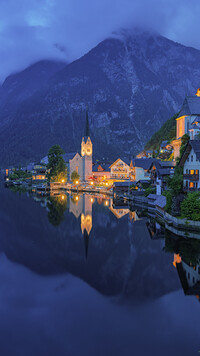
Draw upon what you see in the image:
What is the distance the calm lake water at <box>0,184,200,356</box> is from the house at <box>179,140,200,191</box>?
818cm

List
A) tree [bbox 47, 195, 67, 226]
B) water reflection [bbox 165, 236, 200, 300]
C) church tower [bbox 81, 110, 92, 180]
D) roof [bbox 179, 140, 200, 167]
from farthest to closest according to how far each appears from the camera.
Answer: church tower [bbox 81, 110, 92, 180], tree [bbox 47, 195, 67, 226], roof [bbox 179, 140, 200, 167], water reflection [bbox 165, 236, 200, 300]

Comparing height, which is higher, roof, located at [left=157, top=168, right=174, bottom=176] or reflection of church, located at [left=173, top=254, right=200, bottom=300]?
roof, located at [left=157, top=168, right=174, bottom=176]

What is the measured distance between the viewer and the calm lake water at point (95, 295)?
1617cm

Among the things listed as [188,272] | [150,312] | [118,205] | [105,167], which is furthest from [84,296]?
[105,167]

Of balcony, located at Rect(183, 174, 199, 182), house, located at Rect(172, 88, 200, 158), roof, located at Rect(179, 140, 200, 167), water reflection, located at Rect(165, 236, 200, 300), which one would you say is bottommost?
water reflection, located at Rect(165, 236, 200, 300)

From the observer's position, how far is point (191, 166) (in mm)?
40594

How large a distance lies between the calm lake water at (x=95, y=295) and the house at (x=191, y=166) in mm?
8175

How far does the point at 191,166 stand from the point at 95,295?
25.9 metres

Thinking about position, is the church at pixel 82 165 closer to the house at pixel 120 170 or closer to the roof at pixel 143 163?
the house at pixel 120 170

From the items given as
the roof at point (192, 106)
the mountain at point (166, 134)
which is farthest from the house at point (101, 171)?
the roof at point (192, 106)

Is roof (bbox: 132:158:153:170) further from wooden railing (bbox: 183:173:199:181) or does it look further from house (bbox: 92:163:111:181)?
wooden railing (bbox: 183:173:199:181)

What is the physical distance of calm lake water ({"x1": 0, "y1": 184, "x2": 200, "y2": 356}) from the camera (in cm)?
1617

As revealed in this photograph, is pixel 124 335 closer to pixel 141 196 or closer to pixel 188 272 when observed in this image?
pixel 188 272

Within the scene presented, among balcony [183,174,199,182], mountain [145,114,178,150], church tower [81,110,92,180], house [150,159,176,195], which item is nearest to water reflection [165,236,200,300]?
balcony [183,174,199,182]
